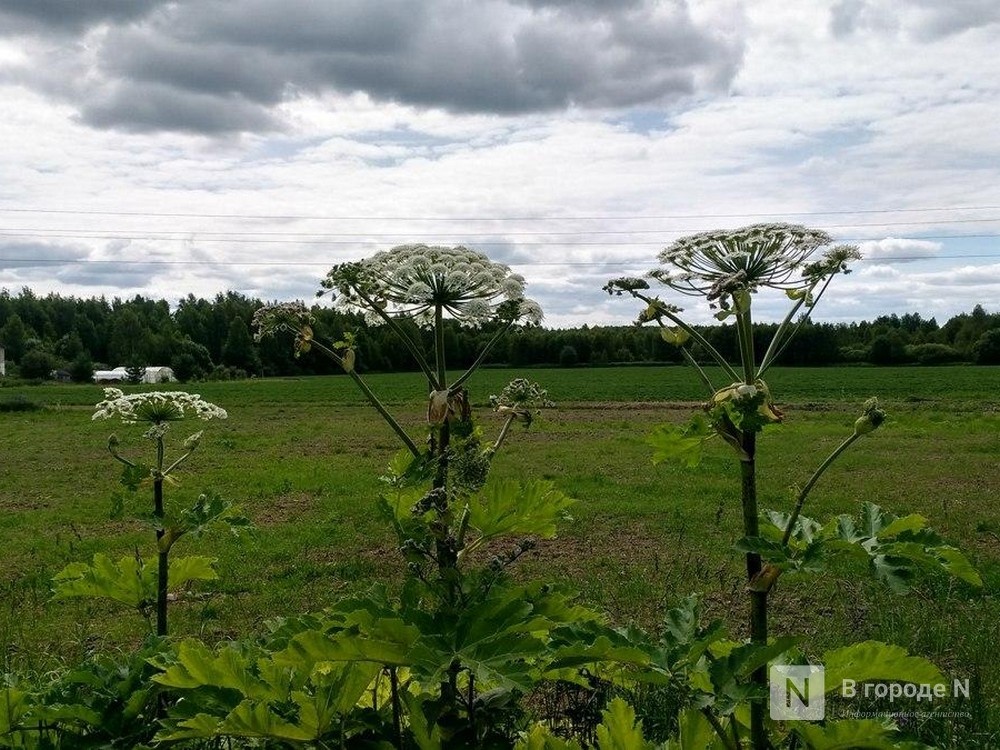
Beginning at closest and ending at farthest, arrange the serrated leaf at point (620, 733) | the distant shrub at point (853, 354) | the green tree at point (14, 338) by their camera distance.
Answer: the serrated leaf at point (620, 733)
the distant shrub at point (853, 354)
the green tree at point (14, 338)

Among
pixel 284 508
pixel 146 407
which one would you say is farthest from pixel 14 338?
pixel 146 407

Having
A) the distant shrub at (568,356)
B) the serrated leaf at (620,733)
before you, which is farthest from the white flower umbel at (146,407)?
the distant shrub at (568,356)

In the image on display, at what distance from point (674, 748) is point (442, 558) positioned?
93cm

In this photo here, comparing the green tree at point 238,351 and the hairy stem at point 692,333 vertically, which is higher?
the green tree at point 238,351

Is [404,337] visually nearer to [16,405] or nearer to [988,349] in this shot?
[16,405]

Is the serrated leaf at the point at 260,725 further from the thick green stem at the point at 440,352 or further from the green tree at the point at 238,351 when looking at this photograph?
the green tree at the point at 238,351

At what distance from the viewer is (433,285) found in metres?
3.06

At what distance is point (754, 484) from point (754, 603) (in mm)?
385

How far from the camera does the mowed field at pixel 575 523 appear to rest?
7223 mm

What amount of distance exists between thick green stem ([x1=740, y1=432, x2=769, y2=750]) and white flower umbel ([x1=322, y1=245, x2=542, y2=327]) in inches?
39.6

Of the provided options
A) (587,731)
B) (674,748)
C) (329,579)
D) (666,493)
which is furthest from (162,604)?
(666,493)

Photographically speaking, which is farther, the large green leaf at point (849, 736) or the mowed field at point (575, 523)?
the mowed field at point (575, 523)

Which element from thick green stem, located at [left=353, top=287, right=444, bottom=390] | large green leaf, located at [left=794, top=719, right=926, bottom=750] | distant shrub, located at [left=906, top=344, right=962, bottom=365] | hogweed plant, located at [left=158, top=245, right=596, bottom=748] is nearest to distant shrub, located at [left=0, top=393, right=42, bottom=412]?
hogweed plant, located at [left=158, top=245, right=596, bottom=748]

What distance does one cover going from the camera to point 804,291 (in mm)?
2867
